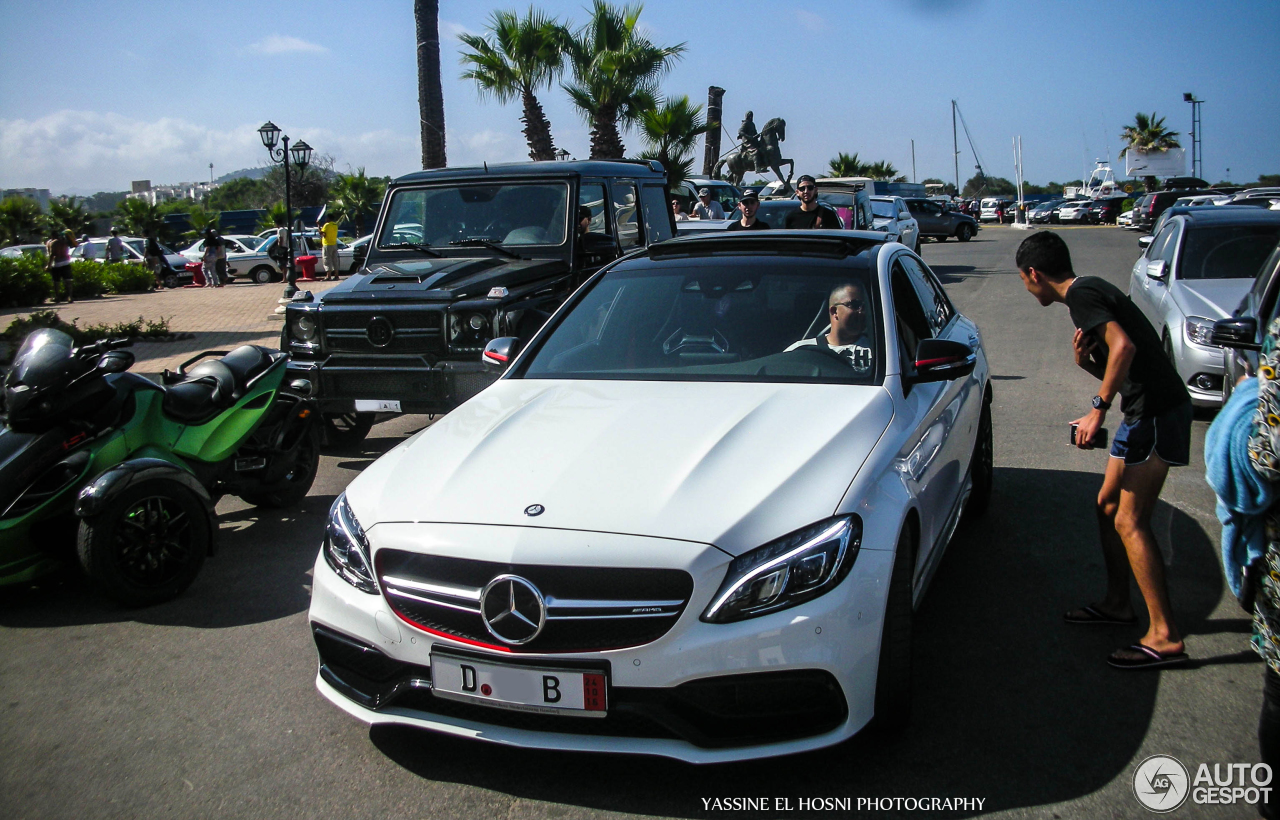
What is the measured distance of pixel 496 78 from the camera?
86.0 ft

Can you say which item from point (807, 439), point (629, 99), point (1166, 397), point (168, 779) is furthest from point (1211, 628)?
point (629, 99)

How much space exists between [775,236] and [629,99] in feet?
76.2

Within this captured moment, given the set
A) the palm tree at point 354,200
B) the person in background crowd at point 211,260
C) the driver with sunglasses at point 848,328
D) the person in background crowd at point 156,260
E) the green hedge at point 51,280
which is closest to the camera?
the driver with sunglasses at point 848,328

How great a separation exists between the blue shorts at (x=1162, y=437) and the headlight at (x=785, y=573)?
1582 millimetres

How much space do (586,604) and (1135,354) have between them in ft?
7.89

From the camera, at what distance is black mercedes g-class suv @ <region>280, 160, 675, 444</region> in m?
7.16

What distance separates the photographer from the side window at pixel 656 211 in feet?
29.9

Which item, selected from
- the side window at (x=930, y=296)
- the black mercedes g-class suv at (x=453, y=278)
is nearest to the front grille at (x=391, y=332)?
the black mercedes g-class suv at (x=453, y=278)

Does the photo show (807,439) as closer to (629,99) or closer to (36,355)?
(36,355)

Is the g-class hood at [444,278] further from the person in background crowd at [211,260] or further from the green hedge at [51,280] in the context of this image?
the person in background crowd at [211,260]

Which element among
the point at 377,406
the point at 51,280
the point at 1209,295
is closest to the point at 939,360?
the point at 377,406

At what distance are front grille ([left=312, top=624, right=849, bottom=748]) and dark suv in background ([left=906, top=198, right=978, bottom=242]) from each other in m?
38.0

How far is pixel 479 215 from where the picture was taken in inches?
328

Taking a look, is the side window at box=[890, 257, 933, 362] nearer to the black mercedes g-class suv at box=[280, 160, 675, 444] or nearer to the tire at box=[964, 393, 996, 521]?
the tire at box=[964, 393, 996, 521]
